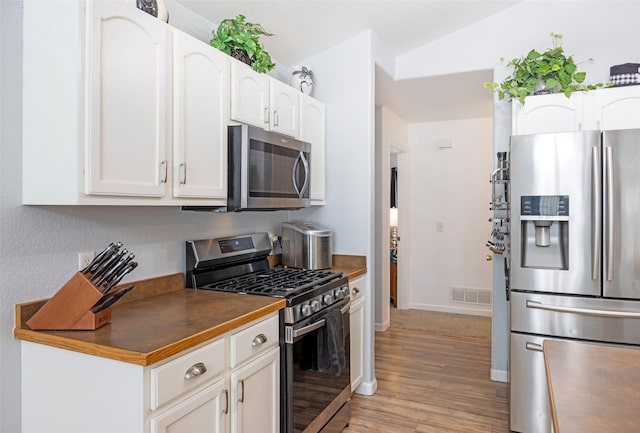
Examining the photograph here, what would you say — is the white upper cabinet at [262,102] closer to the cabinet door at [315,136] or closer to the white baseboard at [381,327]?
the cabinet door at [315,136]

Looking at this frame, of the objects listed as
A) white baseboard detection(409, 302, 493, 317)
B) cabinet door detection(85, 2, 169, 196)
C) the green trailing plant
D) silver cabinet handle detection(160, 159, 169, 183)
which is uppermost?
the green trailing plant

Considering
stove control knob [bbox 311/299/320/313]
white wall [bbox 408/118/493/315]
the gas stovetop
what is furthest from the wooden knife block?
white wall [bbox 408/118/493/315]

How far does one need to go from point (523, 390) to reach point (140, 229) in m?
2.29

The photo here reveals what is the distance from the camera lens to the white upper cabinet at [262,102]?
226cm

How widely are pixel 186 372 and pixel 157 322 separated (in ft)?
0.87

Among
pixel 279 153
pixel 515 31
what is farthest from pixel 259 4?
pixel 515 31

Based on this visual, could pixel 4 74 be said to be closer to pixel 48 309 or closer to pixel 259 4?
pixel 48 309

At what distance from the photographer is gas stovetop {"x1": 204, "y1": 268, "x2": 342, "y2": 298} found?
2.19 metres

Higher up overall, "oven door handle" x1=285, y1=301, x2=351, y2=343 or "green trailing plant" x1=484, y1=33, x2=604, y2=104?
"green trailing plant" x1=484, y1=33, x2=604, y2=104

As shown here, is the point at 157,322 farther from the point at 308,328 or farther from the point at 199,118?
the point at 199,118

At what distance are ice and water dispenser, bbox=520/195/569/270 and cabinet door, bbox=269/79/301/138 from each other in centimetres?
146

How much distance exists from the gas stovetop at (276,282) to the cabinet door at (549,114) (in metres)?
1.58

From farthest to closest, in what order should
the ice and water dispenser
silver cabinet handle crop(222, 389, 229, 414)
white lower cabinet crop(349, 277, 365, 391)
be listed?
1. white lower cabinet crop(349, 277, 365, 391)
2. the ice and water dispenser
3. silver cabinet handle crop(222, 389, 229, 414)

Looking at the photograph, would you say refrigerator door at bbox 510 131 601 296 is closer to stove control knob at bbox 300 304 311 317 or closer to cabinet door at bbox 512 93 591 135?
cabinet door at bbox 512 93 591 135
